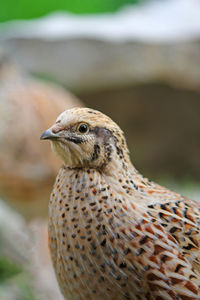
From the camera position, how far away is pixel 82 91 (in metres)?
6.15

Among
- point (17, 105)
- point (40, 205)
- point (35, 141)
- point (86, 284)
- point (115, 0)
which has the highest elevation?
point (115, 0)

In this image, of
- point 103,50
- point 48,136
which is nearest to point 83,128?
point 48,136

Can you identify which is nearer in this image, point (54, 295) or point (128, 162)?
point (128, 162)

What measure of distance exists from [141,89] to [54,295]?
339 centimetres

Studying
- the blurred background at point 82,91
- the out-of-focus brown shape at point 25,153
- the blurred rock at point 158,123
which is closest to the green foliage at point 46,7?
the blurred background at point 82,91

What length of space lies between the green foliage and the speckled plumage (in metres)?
4.18

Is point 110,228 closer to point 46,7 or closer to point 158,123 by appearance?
point 46,7

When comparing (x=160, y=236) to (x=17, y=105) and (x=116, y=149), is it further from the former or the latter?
(x=17, y=105)

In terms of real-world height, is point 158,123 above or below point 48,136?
above

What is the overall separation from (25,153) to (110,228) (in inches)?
82.7

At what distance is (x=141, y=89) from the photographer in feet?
20.3

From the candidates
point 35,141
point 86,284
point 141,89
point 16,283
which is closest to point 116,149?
point 86,284

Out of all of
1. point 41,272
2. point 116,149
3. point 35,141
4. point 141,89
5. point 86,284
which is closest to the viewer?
point 86,284

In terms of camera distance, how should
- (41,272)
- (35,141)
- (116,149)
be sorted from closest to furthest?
(116,149)
(35,141)
(41,272)
